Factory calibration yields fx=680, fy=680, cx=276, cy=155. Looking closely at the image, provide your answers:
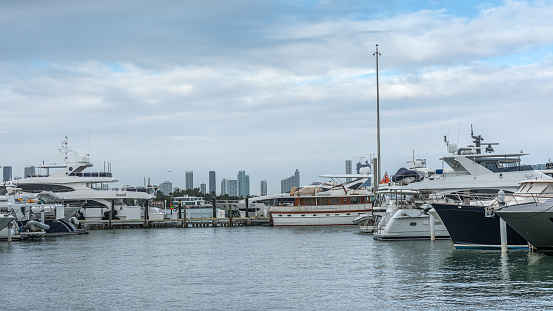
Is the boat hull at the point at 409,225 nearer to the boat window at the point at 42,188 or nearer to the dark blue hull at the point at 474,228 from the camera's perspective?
the dark blue hull at the point at 474,228

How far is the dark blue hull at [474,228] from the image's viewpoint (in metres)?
32.5

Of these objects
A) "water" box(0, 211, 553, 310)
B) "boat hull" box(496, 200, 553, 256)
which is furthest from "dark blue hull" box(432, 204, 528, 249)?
"boat hull" box(496, 200, 553, 256)

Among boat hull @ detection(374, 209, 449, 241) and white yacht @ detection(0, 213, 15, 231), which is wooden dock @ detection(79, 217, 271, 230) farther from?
boat hull @ detection(374, 209, 449, 241)

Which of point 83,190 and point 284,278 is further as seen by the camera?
point 83,190

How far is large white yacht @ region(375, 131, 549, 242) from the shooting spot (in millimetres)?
43406

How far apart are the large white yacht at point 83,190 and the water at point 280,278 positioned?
31.7 metres

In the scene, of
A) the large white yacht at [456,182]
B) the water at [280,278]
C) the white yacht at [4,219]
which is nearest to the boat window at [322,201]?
the large white yacht at [456,182]

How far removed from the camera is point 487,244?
33.3 m

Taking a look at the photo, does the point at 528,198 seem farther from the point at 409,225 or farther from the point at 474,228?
the point at 409,225

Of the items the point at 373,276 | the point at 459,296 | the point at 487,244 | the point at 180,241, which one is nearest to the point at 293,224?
the point at 180,241

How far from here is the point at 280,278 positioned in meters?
26.6

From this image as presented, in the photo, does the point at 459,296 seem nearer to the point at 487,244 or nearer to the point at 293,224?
the point at 487,244

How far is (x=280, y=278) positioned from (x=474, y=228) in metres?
11.9

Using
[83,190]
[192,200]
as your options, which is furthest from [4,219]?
[192,200]
